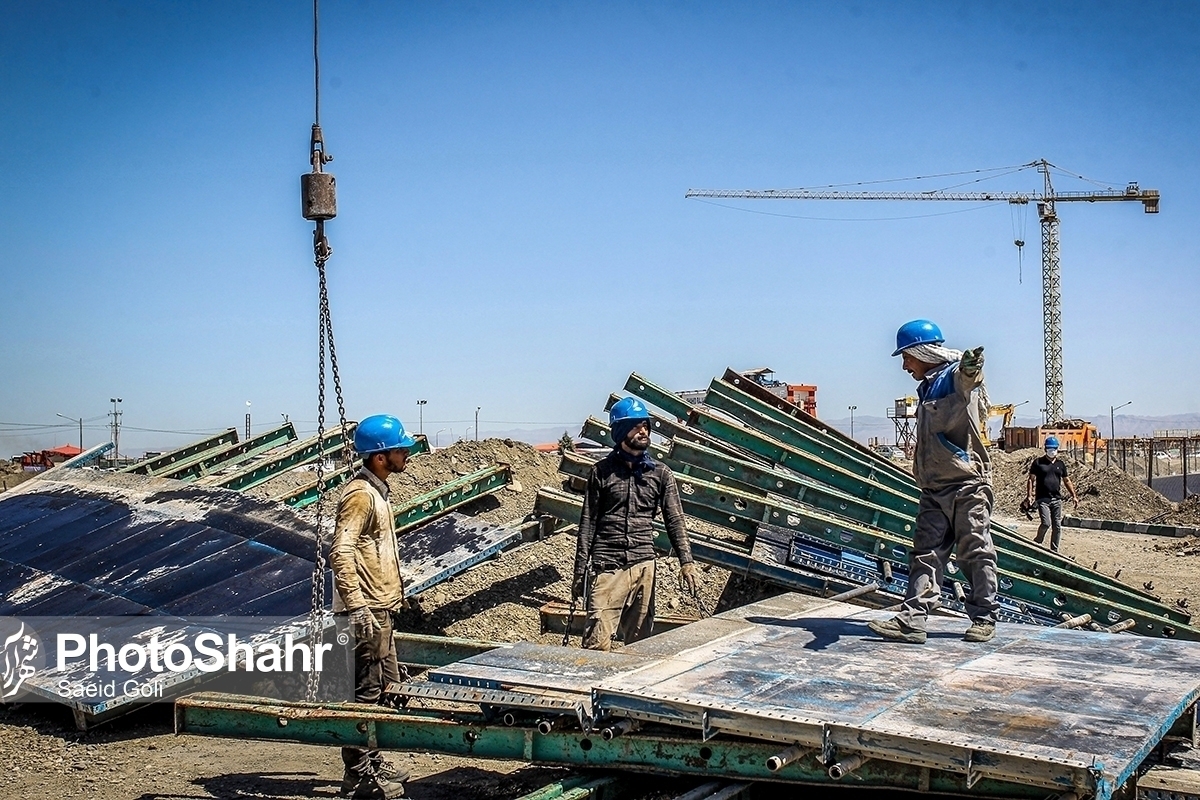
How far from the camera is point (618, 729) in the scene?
4.08 meters

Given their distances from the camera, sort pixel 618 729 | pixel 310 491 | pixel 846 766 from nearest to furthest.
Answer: pixel 846 766 < pixel 618 729 < pixel 310 491

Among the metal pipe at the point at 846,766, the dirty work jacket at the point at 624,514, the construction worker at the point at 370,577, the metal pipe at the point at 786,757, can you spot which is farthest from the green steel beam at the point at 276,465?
the metal pipe at the point at 846,766

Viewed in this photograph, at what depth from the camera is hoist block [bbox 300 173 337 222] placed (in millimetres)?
5555

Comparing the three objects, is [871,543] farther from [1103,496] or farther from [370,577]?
[1103,496]

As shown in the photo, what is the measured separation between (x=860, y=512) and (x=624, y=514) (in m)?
3.07

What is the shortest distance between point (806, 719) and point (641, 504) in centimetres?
276

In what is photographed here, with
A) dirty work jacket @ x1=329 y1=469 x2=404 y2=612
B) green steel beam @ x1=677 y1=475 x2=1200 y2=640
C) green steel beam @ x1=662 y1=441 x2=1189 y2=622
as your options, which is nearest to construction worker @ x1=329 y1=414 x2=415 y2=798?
dirty work jacket @ x1=329 y1=469 x2=404 y2=612

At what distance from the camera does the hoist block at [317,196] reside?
555 cm

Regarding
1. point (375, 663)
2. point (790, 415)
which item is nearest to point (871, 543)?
point (375, 663)

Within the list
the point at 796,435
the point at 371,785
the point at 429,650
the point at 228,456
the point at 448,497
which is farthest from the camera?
the point at 228,456

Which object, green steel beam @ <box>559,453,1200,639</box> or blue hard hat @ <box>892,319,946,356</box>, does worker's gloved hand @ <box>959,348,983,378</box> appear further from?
green steel beam @ <box>559,453,1200,639</box>

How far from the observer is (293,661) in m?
6.39

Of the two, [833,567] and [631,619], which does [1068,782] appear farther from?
[833,567]

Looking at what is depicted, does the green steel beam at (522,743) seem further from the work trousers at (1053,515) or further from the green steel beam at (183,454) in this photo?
the work trousers at (1053,515)
